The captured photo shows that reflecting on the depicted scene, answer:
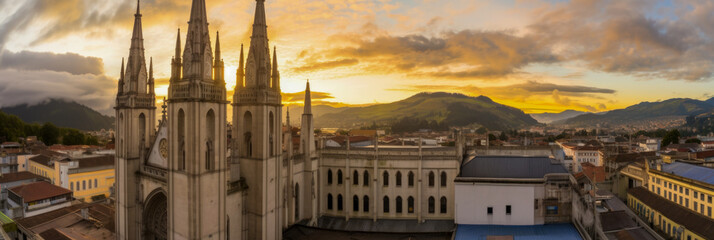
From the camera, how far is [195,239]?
851 inches

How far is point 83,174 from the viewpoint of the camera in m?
54.1

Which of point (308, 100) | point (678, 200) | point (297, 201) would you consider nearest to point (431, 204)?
point (297, 201)

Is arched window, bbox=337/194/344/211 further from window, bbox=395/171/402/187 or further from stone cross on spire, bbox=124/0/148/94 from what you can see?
stone cross on spire, bbox=124/0/148/94

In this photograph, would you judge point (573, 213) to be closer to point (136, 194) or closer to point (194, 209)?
point (194, 209)

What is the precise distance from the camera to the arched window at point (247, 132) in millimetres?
27141

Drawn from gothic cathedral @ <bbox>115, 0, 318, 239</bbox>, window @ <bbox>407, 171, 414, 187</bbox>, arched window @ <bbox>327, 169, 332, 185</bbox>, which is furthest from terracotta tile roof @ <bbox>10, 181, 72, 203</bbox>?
window @ <bbox>407, 171, 414, 187</bbox>

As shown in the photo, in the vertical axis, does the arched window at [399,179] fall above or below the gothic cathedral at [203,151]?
below

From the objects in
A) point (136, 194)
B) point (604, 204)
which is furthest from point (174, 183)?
point (604, 204)

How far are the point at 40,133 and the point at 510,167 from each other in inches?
5390

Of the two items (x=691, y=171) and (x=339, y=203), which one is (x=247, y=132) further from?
(x=691, y=171)

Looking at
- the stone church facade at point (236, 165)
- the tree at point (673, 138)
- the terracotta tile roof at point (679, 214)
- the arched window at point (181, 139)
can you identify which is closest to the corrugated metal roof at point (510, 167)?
the stone church facade at point (236, 165)

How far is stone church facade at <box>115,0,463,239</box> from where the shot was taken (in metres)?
22.1

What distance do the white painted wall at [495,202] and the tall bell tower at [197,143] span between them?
55.4ft

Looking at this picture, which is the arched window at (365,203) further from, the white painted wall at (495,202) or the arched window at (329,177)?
the white painted wall at (495,202)
